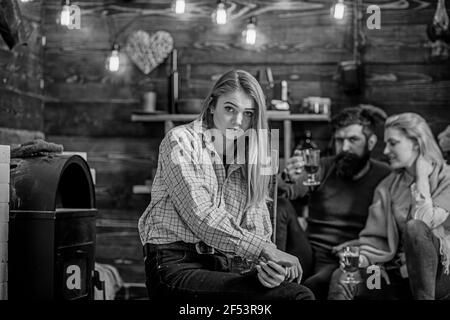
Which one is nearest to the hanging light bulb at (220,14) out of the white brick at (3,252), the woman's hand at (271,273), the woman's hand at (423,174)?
the woman's hand at (423,174)

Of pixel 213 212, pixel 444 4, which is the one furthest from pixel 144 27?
pixel 213 212

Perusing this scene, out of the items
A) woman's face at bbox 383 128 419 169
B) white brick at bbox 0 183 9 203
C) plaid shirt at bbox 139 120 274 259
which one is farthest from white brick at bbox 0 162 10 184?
woman's face at bbox 383 128 419 169

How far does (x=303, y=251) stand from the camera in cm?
235

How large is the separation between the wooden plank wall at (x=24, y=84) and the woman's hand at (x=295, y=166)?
75 cm

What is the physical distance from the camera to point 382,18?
7.62 feet

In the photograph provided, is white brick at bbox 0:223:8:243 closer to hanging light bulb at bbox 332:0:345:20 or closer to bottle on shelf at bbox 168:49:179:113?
bottle on shelf at bbox 168:49:179:113

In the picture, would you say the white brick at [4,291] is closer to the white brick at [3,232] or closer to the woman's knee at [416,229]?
the white brick at [3,232]

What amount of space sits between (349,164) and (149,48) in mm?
830

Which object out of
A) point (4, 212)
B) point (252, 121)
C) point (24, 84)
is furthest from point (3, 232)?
point (252, 121)

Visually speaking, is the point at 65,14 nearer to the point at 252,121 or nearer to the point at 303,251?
the point at 252,121

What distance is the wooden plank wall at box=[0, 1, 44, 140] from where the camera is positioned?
2.26m

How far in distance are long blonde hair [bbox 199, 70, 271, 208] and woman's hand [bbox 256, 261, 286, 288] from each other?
18 centimetres

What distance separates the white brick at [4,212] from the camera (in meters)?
1.99

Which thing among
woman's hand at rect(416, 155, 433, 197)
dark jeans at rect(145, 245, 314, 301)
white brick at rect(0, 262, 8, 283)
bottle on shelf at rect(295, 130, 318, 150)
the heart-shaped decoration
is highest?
the heart-shaped decoration
